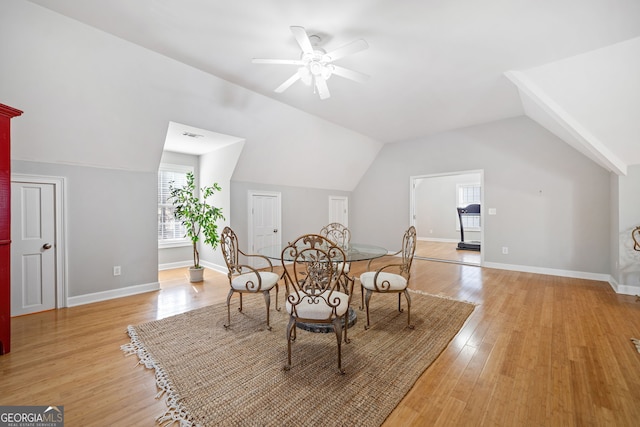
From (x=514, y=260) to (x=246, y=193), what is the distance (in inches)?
218

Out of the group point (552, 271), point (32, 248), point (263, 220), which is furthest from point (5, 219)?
point (552, 271)

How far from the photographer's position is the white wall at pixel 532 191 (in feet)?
14.3

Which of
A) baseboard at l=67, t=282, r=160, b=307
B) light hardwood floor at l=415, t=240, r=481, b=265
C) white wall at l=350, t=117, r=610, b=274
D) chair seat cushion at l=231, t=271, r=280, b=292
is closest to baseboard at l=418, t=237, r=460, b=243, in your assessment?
light hardwood floor at l=415, t=240, r=481, b=265

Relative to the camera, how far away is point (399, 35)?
2.50 metres

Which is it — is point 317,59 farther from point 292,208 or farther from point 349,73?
point 292,208

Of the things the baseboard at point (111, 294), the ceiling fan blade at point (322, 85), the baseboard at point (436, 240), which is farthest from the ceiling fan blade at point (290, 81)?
the baseboard at point (436, 240)

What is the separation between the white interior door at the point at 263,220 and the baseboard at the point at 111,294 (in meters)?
1.79

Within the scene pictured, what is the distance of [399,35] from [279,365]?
318cm

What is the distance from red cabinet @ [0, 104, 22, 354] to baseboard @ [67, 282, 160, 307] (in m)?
1.22

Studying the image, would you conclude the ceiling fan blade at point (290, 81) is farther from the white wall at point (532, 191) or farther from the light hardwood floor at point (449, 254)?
the light hardwood floor at point (449, 254)

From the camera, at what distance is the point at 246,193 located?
5145 mm

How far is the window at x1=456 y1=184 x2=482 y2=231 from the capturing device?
888cm

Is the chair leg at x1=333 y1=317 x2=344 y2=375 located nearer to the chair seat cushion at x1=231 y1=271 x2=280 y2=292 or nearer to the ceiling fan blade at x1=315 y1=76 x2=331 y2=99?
the chair seat cushion at x1=231 y1=271 x2=280 y2=292

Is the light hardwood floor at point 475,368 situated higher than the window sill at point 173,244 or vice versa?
the window sill at point 173,244
